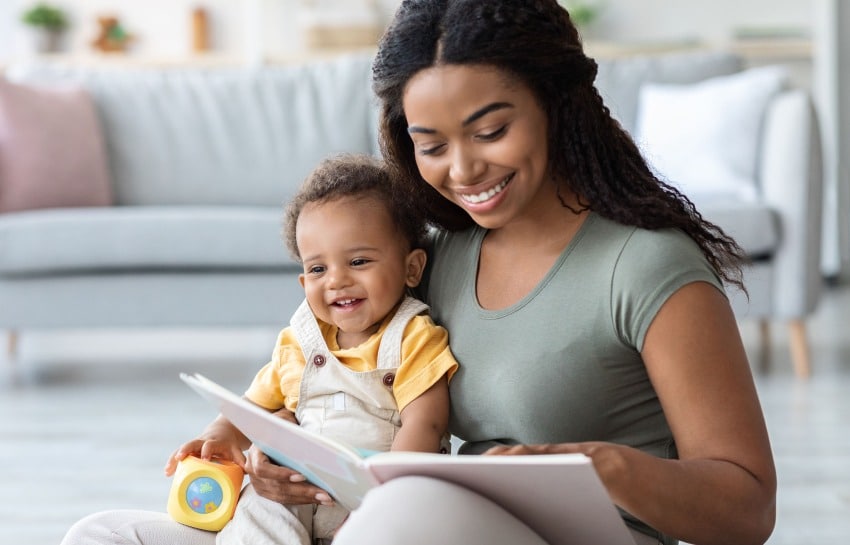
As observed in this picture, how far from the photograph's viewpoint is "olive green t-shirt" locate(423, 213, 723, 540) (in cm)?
107

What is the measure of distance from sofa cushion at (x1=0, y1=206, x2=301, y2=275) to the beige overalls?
214 cm

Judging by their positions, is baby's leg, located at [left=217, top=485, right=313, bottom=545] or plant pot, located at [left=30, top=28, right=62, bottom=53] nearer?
baby's leg, located at [left=217, top=485, right=313, bottom=545]

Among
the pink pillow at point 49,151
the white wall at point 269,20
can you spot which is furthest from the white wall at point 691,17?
the pink pillow at point 49,151

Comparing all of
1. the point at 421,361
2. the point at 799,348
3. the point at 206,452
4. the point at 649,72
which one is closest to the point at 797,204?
the point at 799,348

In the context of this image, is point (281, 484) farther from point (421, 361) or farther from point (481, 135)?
point (481, 135)

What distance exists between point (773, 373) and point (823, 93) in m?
2.68

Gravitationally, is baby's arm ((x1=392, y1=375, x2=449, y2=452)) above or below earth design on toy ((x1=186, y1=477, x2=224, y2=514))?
above

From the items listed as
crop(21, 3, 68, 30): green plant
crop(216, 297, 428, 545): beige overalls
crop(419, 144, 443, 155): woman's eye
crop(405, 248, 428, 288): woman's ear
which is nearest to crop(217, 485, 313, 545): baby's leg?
crop(216, 297, 428, 545): beige overalls

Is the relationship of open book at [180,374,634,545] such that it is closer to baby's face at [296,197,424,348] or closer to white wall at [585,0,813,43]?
baby's face at [296,197,424,348]

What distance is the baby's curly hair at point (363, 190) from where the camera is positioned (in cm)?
137

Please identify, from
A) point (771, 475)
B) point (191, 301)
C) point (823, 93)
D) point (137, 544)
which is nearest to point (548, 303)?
point (771, 475)

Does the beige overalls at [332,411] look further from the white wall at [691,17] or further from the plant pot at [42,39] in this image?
the plant pot at [42,39]

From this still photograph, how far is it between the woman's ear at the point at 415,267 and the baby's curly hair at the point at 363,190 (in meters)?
0.02

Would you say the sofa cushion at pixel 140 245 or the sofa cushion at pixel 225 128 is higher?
the sofa cushion at pixel 225 128
